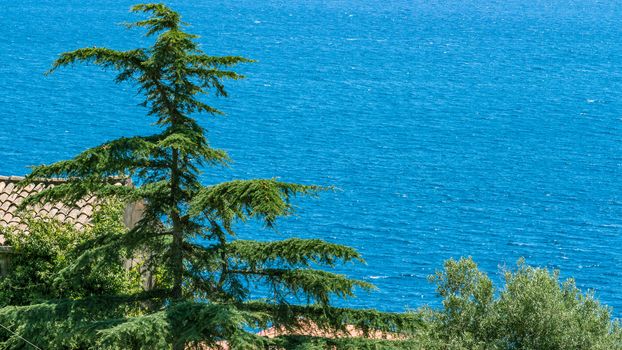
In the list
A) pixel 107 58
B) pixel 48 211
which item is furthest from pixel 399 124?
pixel 107 58

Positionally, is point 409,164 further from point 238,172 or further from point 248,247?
point 248,247

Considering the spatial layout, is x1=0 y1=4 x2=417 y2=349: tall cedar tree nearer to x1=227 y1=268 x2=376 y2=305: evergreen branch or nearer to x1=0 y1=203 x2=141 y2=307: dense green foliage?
x1=227 y1=268 x2=376 y2=305: evergreen branch

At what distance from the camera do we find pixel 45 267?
57.0 ft

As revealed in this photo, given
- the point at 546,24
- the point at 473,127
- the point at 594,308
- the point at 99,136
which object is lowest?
the point at 594,308

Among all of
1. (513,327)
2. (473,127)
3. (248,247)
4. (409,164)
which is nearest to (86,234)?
(248,247)

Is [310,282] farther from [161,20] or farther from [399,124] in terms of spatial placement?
[399,124]

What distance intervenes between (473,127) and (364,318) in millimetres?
46973

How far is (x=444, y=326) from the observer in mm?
15586

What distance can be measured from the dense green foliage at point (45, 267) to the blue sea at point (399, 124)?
18.3 metres

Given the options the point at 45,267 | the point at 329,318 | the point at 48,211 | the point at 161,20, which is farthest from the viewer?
the point at 48,211

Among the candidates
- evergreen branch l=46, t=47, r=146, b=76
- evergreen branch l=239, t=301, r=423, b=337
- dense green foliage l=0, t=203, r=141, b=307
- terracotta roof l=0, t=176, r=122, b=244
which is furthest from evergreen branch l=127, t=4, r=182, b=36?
terracotta roof l=0, t=176, r=122, b=244

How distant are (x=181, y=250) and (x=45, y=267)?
13.2ft

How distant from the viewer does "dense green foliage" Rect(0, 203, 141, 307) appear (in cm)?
1716

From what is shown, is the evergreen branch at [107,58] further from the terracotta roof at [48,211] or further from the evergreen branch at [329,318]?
the terracotta roof at [48,211]
